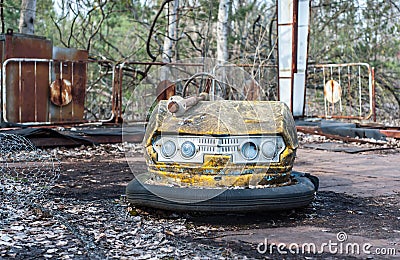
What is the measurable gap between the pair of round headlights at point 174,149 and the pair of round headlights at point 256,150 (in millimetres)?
257

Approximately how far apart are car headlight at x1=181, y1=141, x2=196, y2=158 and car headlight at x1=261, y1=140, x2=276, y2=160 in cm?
36

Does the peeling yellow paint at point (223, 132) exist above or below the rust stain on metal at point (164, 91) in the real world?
below

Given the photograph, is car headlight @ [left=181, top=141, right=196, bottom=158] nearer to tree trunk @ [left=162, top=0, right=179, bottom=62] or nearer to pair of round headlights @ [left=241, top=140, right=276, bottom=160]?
pair of round headlights @ [left=241, top=140, right=276, bottom=160]

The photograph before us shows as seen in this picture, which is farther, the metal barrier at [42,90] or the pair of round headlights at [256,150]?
the metal barrier at [42,90]

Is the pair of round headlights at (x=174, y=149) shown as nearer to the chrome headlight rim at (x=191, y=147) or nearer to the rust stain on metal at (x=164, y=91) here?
the chrome headlight rim at (x=191, y=147)

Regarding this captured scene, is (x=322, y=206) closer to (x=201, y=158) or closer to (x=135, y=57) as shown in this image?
(x=201, y=158)

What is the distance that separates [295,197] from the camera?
2.90m

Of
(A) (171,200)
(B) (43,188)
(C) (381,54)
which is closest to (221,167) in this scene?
(A) (171,200)

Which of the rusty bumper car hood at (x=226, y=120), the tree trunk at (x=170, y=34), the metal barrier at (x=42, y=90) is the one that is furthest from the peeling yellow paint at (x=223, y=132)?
the tree trunk at (x=170, y=34)

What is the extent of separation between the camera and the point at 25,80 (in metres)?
7.11

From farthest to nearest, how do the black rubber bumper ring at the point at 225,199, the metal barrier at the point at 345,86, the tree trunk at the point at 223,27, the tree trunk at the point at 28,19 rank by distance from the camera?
the metal barrier at the point at 345,86, the tree trunk at the point at 223,27, the tree trunk at the point at 28,19, the black rubber bumper ring at the point at 225,199

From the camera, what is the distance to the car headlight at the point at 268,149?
9.69 ft

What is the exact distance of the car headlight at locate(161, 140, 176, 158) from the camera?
297 cm

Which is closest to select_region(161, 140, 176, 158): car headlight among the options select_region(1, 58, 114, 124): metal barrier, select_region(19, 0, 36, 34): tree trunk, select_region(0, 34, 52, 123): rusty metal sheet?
select_region(1, 58, 114, 124): metal barrier
